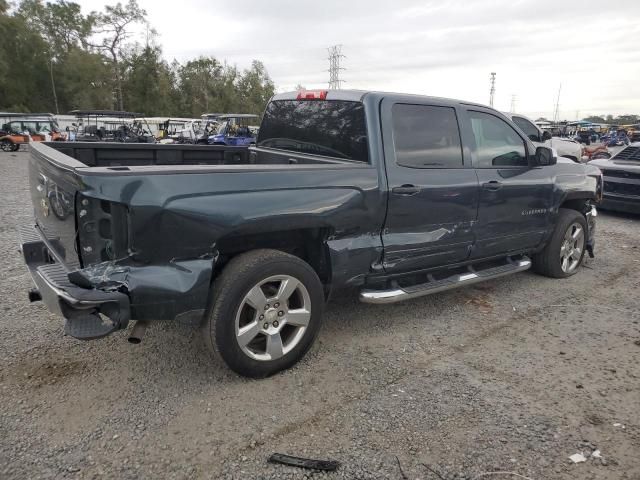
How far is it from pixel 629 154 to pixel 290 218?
9.40 meters

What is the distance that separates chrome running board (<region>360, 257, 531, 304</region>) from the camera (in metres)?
3.65

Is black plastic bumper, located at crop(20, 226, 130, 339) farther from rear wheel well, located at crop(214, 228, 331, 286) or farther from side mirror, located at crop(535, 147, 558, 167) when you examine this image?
side mirror, located at crop(535, 147, 558, 167)

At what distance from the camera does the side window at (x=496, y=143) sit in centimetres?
433

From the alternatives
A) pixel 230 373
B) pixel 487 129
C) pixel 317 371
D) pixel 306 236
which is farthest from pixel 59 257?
pixel 487 129

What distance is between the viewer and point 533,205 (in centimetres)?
477

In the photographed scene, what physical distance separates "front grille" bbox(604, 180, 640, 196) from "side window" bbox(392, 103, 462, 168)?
650 cm

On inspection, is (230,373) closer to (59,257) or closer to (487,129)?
(59,257)

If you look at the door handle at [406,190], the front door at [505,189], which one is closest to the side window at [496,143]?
the front door at [505,189]

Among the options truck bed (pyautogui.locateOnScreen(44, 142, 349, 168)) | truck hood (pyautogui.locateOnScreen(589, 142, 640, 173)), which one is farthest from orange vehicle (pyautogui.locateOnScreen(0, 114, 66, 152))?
truck hood (pyautogui.locateOnScreen(589, 142, 640, 173))

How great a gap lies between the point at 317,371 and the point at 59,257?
1875mm

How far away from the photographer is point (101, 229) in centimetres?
268

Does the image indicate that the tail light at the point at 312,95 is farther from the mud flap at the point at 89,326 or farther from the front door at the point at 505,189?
the mud flap at the point at 89,326

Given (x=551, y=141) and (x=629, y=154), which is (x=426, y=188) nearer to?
(x=629, y=154)

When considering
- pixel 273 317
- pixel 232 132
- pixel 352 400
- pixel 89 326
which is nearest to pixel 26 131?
pixel 232 132
